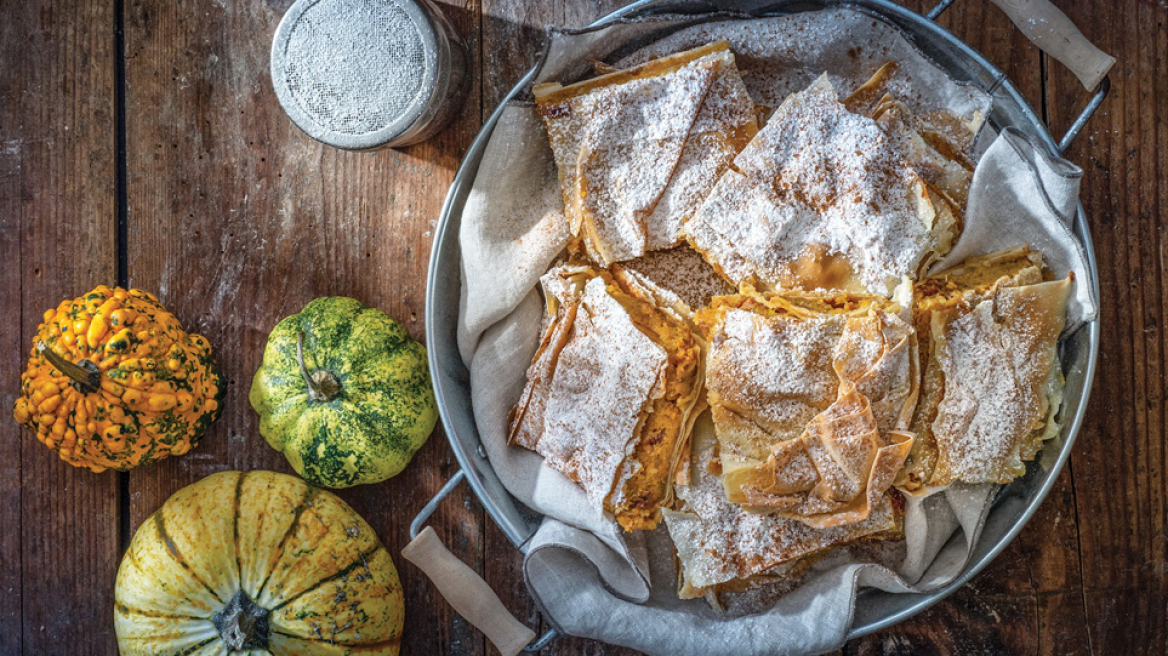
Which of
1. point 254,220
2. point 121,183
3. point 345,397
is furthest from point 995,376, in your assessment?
point 121,183

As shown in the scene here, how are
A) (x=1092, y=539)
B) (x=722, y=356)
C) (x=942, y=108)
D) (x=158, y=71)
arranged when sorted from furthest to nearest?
(x=158, y=71)
(x=1092, y=539)
(x=942, y=108)
(x=722, y=356)

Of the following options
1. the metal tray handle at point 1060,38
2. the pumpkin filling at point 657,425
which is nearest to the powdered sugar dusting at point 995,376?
the metal tray handle at point 1060,38

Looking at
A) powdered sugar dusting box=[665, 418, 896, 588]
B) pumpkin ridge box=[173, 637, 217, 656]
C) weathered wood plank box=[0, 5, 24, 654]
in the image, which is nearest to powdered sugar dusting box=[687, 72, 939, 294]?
powdered sugar dusting box=[665, 418, 896, 588]

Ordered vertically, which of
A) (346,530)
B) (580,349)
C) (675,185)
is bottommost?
(346,530)

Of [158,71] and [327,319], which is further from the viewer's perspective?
[158,71]

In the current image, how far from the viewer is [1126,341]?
1.60m

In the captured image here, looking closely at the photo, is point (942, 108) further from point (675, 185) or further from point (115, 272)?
point (115, 272)

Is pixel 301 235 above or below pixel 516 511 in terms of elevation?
above

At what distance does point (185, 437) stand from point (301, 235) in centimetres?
45

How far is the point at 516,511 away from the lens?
61.2 inches

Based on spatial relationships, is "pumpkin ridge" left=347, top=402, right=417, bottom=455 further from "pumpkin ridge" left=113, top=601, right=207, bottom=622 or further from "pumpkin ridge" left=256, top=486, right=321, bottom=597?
"pumpkin ridge" left=113, top=601, right=207, bottom=622

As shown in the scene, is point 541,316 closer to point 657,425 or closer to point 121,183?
point 657,425

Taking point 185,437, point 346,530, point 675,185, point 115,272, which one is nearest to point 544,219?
point 675,185

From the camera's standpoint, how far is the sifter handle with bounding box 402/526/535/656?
152cm
